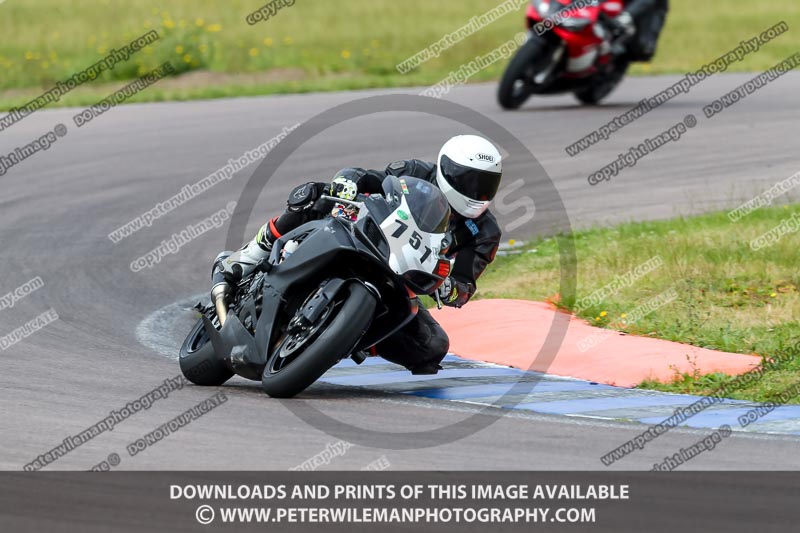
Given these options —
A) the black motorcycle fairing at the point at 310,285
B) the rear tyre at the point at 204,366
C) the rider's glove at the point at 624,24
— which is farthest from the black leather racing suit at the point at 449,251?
the rider's glove at the point at 624,24

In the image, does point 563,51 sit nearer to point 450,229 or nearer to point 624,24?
point 624,24

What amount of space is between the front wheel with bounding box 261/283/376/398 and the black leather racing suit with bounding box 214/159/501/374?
865mm

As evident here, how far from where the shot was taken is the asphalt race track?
6219 mm

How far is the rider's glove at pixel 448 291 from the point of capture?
7.52 meters

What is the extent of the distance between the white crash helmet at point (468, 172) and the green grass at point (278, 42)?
12128 millimetres

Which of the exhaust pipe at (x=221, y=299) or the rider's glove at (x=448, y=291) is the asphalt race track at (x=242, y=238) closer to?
the exhaust pipe at (x=221, y=299)

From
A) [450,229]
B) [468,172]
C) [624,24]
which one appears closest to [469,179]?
[468,172]

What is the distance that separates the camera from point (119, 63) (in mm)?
23672

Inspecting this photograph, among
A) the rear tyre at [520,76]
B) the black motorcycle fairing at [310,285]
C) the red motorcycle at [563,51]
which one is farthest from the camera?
the red motorcycle at [563,51]

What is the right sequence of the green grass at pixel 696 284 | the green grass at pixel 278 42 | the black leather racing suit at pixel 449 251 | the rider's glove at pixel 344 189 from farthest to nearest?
the green grass at pixel 278 42 < the green grass at pixel 696 284 < the black leather racing suit at pixel 449 251 < the rider's glove at pixel 344 189

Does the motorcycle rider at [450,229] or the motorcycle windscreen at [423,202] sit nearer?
the motorcycle windscreen at [423,202]

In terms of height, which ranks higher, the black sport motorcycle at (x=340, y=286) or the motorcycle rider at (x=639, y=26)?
the black sport motorcycle at (x=340, y=286)

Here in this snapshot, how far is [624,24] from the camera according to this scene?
1891 cm
